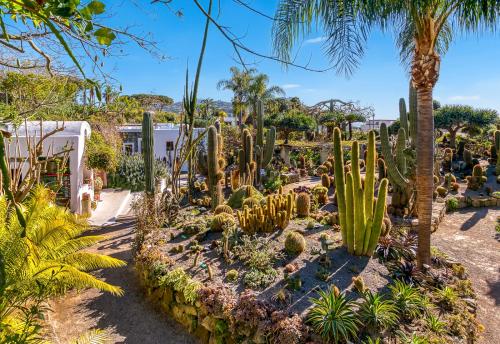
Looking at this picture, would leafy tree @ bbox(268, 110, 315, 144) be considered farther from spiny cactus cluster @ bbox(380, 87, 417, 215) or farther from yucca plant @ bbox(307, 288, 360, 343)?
yucca plant @ bbox(307, 288, 360, 343)

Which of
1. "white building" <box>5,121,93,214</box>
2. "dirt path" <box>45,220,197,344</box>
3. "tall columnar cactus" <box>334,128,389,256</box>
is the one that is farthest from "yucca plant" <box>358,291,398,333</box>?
"white building" <box>5,121,93,214</box>

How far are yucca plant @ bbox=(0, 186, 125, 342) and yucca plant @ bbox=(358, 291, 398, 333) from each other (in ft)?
11.0

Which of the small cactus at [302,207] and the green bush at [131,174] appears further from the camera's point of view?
the green bush at [131,174]

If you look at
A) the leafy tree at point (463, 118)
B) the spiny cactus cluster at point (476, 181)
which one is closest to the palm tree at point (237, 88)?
the leafy tree at point (463, 118)

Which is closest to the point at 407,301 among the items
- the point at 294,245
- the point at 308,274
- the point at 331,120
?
the point at 308,274

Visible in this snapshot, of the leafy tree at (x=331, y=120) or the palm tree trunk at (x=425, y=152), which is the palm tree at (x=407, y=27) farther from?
the leafy tree at (x=331, y=120)

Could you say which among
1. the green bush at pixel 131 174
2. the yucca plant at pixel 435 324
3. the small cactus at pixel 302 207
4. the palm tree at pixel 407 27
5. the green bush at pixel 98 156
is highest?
the palm tree at pixel 407 27

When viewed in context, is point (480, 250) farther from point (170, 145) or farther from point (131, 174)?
point (170, 145)

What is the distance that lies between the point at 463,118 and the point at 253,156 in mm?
15470

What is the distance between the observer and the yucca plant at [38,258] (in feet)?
11.9

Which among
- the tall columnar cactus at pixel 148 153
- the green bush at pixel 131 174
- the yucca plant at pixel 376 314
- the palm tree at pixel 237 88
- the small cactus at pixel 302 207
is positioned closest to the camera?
the yucca plant at pixel 376 314

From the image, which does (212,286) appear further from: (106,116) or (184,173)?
(184,173)

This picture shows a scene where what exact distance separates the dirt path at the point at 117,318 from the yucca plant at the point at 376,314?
8.31ft

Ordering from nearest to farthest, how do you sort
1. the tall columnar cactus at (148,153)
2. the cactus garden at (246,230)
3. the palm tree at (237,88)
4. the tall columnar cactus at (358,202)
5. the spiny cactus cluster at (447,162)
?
the cactus garden at (246,230) → the tall columnar cactus at (358,202) → the tall columnar cactus at (148,153) → the spiny cactus cluster at (447,162) → the palm tree at (237,88)
